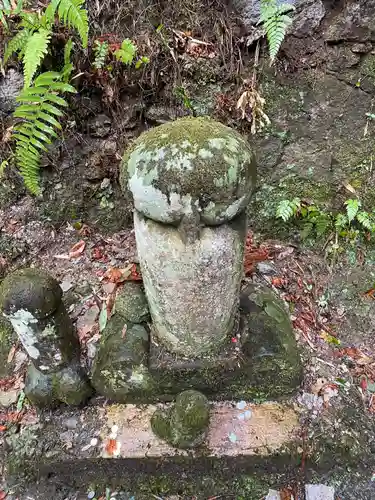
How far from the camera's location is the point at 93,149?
11.8 feet

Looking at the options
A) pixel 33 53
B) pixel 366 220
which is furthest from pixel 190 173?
pixel 366 220

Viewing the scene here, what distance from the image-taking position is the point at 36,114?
3.06m

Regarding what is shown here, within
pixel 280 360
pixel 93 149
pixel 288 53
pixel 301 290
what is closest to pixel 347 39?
pixel 288 53

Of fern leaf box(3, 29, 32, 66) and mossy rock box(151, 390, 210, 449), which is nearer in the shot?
mossy rock box(151, 390, 210, 449)

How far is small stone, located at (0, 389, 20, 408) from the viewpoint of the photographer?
2734 mm

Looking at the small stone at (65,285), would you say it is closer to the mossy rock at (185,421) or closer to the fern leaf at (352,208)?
the mossy rock at (185,421)

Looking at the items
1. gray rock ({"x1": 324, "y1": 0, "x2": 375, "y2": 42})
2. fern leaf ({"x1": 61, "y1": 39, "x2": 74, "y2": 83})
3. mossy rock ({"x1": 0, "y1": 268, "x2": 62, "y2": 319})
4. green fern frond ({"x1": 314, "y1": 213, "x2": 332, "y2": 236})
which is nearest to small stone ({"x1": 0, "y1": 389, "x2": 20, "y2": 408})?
mossy rock ({"x1": 0, "y1": 268, "x2": 62, "y2": 319})

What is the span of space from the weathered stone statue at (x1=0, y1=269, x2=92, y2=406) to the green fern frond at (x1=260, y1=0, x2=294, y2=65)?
2.38 meters

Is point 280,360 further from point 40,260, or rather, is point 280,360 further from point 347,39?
point 347,39

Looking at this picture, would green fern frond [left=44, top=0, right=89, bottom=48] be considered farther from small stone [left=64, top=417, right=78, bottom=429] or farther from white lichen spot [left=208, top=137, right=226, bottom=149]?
small stone [left=64, top=417, right=78, bottom=429]

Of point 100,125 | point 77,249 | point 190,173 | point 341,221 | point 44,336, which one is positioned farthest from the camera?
point 77,249

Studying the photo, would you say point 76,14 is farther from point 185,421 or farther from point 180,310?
point 185,421

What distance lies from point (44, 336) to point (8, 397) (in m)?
0.94

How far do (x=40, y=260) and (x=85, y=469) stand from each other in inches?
77.2
